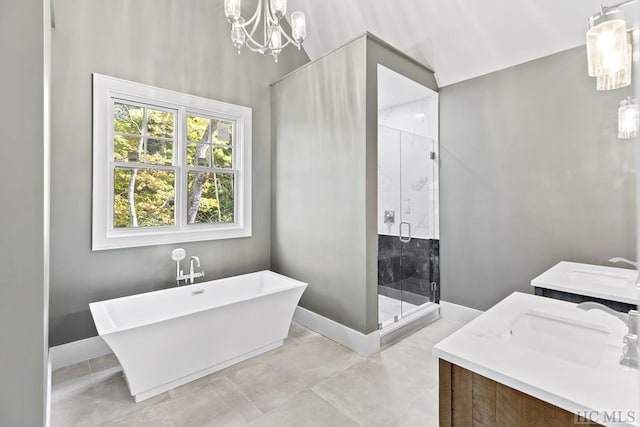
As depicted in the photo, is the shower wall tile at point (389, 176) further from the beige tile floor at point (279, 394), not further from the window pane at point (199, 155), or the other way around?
the window pane at point (199, 155)

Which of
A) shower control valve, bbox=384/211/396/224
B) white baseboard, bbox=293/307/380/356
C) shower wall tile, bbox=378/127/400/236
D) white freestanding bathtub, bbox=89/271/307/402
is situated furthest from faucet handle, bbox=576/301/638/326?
shower control valve, bbox=384/211/396/224

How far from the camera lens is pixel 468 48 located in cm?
298

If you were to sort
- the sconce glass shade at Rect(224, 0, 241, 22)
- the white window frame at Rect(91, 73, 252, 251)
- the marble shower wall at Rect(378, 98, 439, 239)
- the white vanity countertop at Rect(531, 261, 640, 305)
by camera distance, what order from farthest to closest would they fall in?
the marble shower wall at Rect(378, 98, 439, 239) → the white window frame at Rect(91, 73, 252, 251) → the sconce glass shade at Rect(224, 0, 241, 22) → the white vanity countertop at Rect(531, 261, 640, 305)

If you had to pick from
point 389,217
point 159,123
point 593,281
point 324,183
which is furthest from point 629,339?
point 159,123

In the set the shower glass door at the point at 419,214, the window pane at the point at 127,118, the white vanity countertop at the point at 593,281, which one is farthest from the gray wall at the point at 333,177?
the window pane at the point at 127,118

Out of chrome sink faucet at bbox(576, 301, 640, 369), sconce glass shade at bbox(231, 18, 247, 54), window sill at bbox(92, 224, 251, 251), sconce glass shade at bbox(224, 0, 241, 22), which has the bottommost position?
chrome sink faucet at bbox(576, 301, 640, 369)

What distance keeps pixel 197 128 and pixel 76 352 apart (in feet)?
7.67

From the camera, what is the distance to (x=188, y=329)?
2.18 metres

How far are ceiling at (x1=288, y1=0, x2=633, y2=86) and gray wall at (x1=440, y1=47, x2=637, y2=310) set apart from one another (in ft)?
0.47

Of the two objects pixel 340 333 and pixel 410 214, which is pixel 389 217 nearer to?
pixel 410 214

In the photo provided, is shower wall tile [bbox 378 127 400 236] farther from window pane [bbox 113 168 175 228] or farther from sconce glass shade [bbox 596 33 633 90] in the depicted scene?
window pane [bbox 113 168 175 228]

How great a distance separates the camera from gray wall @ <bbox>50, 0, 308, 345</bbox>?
247cm

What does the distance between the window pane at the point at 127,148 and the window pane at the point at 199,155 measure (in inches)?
18.5

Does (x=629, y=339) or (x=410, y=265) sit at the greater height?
(x=629, y=339)
